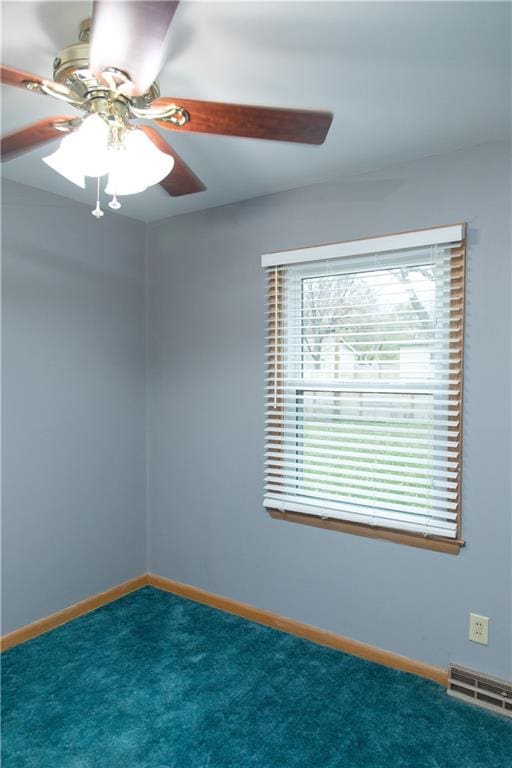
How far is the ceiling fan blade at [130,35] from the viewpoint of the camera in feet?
3.52

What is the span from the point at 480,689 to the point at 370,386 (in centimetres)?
143

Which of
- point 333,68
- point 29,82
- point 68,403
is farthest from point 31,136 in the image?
point 68,403

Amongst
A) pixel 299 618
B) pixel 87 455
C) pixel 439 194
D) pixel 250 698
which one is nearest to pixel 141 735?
pixel 250 698

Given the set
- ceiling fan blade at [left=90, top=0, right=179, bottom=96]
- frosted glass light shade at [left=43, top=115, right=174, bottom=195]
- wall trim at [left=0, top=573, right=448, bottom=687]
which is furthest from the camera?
wall trim at [left=0, top=573, right=448, bottom=687]

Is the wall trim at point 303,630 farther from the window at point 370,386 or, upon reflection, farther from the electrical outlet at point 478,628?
the window at point 370,386

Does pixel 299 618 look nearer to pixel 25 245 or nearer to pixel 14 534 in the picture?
pixel 14 534

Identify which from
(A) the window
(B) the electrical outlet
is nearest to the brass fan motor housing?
(A) the window

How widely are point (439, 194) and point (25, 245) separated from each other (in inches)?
84.2

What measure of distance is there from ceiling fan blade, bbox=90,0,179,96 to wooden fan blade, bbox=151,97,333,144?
0.19 m

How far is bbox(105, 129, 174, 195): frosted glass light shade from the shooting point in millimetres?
1485

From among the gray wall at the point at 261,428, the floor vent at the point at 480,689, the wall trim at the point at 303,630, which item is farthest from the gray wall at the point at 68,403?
the floor vent at the point at 480,689

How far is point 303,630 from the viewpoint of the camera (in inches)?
109

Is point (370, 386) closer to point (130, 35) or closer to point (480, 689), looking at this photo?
point (480, 689)

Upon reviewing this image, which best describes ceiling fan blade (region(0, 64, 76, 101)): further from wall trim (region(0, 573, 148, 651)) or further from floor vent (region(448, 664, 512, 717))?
floor vent (region(448, 664, 512, 717))
